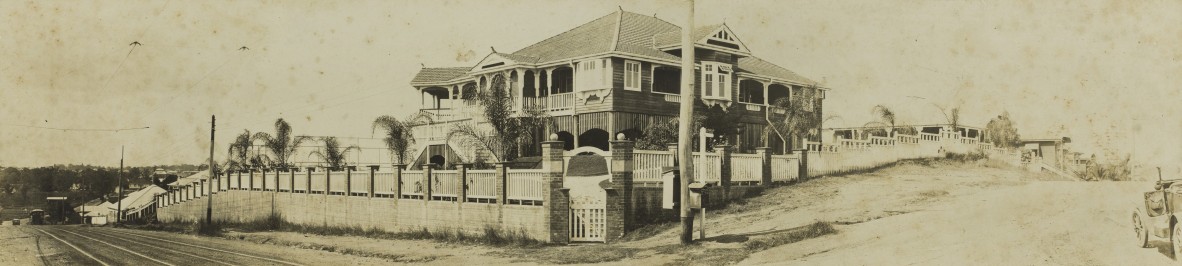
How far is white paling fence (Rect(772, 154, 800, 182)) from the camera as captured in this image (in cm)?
2300

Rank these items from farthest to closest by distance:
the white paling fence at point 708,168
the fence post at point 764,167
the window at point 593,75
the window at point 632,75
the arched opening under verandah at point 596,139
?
the arched opening under verandah at point 596,139, the window at point 632,75, the window at point 593,75, the fence post at point 764,167, the white paling fence at point 708,168

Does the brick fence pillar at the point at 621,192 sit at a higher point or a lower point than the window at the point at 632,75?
lower

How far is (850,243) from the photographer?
14195 mm

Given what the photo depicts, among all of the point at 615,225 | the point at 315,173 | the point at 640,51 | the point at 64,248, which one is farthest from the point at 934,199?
the point at 64,248

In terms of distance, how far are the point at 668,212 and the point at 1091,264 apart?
8.99 metres

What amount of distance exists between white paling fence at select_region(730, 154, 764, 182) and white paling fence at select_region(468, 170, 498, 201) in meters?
5.93

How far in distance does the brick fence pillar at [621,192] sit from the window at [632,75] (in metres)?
9.66

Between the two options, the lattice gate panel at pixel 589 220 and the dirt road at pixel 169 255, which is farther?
the dirt road at pixel 169 255

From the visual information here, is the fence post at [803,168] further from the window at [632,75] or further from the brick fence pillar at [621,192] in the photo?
the brick fence pillar at [621,192]

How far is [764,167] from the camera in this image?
22.4 m

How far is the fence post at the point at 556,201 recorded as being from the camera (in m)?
17.6

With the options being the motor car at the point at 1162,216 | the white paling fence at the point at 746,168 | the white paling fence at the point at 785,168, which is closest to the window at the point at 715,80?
the white paling fence at the point at 785,168

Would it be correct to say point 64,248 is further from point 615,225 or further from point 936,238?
point 936,238

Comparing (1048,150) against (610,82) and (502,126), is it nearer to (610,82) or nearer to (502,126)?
(610,82)
